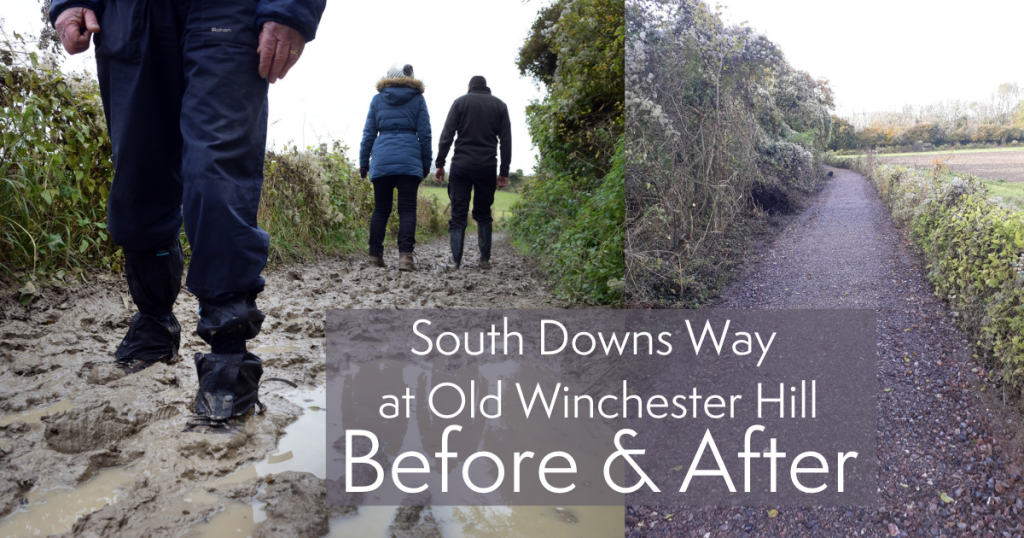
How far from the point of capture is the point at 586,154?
584cm

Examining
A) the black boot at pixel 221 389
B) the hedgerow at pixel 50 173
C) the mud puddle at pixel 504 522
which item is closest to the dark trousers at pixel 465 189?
the hedgerow at pixel 50 173

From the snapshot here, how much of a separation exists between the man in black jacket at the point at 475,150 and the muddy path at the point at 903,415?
12.5ft

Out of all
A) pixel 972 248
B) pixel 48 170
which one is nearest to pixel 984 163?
pixel 972 248

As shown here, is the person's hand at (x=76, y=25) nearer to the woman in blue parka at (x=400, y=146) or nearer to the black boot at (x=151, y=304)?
the black boot at (x=151, y=304)

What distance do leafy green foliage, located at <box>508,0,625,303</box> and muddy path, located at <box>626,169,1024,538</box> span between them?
3.52 feet

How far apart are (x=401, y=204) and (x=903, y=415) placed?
178 inches

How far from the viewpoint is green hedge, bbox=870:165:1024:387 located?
1.32 metres

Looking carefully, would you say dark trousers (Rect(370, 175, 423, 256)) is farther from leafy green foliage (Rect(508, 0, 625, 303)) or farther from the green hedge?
the green hedge

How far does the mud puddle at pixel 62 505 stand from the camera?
1.10m

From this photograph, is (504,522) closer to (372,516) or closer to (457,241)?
(372,516)

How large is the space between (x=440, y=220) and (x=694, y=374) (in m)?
12.6

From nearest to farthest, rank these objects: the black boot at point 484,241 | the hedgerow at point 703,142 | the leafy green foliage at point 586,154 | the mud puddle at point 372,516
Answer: the mud puddle at point 372,516 < the hedgerow at point 703,142 < the leafy green foliage at point 586,154 < the black boot at point 484,241

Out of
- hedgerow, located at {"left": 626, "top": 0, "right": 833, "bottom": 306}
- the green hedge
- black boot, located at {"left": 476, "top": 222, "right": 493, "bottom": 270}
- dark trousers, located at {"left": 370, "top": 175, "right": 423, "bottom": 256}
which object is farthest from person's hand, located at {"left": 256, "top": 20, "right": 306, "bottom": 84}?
black boot, located at {"left": 476, "top": 222, "right": 493, "bottom": 270}

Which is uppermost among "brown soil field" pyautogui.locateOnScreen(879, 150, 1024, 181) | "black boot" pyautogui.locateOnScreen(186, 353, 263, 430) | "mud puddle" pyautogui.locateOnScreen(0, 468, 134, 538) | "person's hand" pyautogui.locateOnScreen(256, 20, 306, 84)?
"person's hand" pyautogui.locateOnScreen(256, 20, 306, 84)
